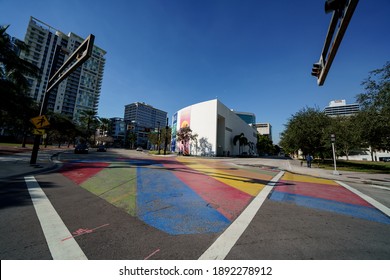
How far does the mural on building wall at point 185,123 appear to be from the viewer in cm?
4628

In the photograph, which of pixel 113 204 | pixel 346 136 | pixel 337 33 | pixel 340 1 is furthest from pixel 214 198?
pixel 346 136

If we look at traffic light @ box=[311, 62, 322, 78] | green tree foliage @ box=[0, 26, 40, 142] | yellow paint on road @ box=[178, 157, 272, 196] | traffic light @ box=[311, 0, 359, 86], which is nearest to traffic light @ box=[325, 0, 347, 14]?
traffic light @ box=[311, 0, 359, 86]

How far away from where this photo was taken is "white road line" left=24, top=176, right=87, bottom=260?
226cm

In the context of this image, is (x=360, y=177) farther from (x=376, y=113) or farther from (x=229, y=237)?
(x=229, y=237)

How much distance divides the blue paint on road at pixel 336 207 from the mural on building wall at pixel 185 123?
4011 centimetres

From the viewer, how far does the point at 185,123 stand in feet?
165

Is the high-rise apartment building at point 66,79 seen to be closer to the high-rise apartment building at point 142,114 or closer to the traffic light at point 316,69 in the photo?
the high-rise apartment building at point 142,114

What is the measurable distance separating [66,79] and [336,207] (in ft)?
412

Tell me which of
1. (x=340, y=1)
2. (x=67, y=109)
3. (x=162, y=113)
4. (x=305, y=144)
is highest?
(x=162, y=113)

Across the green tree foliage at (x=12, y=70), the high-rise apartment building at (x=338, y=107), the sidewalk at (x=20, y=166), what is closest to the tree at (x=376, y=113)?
the sidewalk at (x=20, y=166)

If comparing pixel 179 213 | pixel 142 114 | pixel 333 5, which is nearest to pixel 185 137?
pixel 179 213
